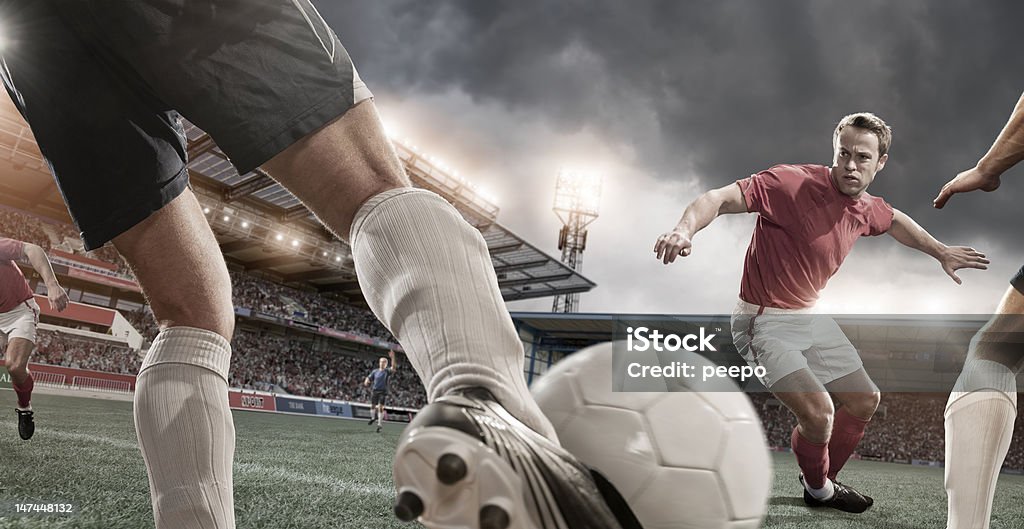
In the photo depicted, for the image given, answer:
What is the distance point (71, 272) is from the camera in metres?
16.1

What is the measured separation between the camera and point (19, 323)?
4816 millimetres

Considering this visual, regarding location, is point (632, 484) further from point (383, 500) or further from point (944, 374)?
point (944, 374)

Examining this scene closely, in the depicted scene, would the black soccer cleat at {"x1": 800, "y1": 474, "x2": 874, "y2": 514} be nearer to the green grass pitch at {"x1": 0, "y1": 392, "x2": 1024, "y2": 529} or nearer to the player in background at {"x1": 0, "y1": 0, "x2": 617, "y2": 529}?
the green grass pitch at {"x1": 0, "y1": 392, "x2": 1024, "y2": 529}

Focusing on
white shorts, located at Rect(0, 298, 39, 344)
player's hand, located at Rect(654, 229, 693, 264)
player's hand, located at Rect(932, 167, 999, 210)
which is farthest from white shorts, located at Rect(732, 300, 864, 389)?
white shorts, located at Rect(0, 298, 39, 344)

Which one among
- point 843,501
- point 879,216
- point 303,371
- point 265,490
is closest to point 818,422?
point 843,501

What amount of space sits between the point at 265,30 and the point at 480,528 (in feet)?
1.88

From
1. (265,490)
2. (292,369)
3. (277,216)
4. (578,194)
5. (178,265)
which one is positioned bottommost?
(292,369)

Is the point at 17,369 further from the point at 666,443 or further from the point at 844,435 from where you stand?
the point at 844,435

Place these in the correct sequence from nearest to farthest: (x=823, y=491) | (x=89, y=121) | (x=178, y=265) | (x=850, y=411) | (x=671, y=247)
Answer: (x=89, y=121) → (x=178, y=265) → (x=671, y=247) → (x=850, y=411) → (x=823, y=491)

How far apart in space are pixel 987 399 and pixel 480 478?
1.76m

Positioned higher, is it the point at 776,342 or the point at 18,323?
the point at 776,342

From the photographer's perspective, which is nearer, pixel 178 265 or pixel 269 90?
pixel 269 90

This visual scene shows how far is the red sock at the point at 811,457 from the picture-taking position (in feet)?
10.1

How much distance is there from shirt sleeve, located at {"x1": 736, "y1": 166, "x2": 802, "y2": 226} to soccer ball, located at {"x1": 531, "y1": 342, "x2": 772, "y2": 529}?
2.24 metres
